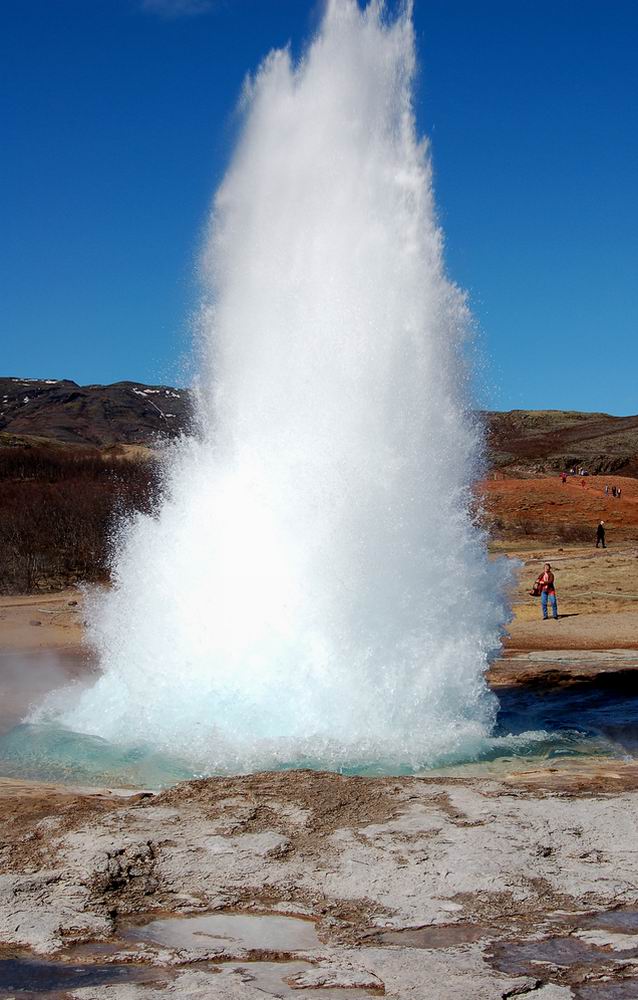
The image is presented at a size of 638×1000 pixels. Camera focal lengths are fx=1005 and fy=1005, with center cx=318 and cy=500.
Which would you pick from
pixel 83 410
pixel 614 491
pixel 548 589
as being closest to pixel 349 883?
pixel 548 589

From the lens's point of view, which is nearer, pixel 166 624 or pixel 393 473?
pixel 393 473

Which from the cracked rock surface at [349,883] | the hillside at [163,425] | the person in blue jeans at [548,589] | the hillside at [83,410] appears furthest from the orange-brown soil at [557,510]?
the hillside at [83,410]

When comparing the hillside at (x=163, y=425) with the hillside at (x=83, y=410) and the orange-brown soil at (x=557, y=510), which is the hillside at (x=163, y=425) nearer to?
the hillside at (x=83, y=410)

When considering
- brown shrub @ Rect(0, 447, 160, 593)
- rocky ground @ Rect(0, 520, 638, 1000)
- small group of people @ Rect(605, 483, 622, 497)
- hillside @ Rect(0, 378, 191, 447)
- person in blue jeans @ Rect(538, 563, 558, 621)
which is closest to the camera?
rocky ground @ Rect(0, 520, 638, 1000)

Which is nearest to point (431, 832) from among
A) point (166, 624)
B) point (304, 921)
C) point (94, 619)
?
point (304, 921)

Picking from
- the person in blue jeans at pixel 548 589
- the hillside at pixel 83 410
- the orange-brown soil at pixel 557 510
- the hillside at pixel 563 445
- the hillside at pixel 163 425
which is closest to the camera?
the person in blue jeans at pixel 548 589

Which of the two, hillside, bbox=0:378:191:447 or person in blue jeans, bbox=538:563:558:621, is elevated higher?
hillside, bbox=0:378:191:447

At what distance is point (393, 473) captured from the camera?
36.7ft

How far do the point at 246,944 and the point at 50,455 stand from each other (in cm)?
6659

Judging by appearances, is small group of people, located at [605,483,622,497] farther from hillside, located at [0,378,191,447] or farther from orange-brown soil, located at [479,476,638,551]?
hillside, located at [0,378,191,447]

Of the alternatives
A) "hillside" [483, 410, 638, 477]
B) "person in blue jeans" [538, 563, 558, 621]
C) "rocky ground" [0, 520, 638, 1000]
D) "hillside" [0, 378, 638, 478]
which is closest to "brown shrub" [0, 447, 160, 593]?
"hillside" [0, 378, 638, 478]

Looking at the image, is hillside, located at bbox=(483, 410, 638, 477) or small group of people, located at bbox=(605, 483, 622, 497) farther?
hillside, located at bbox=(483, 410, 638, 477)

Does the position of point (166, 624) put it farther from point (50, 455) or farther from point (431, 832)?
point (50, 455)

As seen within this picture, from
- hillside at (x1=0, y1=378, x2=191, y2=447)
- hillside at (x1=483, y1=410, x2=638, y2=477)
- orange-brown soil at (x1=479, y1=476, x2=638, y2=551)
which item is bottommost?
orange-brown soil at (x1=479, y1=476, x2=638, y2=551)
